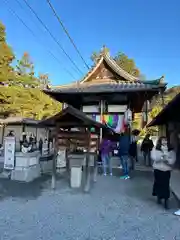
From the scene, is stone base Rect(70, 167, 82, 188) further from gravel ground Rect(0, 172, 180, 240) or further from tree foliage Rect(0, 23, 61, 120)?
tree foliage Rect(0, 23, 61, 120)

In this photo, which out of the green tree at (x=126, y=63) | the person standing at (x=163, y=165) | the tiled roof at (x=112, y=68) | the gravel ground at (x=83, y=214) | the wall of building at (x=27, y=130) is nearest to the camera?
the gravel ground at (x=83, y=214)

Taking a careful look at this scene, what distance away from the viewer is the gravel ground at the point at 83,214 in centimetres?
324

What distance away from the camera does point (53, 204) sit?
4.64 meters

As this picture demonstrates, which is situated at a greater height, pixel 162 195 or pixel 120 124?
pixel 120 124

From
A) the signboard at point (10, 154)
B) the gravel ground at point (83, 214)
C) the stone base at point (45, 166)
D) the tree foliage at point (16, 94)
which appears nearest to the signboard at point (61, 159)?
the stone base at point (45, 166)

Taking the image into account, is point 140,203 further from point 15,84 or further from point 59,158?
point 15,84

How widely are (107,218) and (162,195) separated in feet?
4.78

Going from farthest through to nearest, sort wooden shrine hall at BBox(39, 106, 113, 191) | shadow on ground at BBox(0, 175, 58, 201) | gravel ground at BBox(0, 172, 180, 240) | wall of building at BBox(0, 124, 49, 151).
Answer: wall of building at BBox(0, 124, 49, 151) → wooden shrine hall at BBox(39, 106, 113, 191) → shadow on ground at BBox(0, 175, 58, 201) → gravel ground at BBox(0, 172, 180, 240)

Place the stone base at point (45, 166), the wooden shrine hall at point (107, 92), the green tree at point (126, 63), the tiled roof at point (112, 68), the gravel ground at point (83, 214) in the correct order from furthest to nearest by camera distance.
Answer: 1. the green tree at point (126, 63)
2. the tiled roof at point (112, 68)
3. the wooden shrine hall at point (107, 92)
4. the stone base at point (45, 166)
5. the gravel ground at point (83, 214)

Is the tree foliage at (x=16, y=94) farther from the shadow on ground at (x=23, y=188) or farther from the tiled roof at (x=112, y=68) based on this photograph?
the shadow on ground at (x=23, y=188)

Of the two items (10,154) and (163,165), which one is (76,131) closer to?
(10,154)

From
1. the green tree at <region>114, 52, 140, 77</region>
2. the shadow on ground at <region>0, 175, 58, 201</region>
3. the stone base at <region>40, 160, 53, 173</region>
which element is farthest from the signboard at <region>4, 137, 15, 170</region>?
the green tree at <region>114, 52, 140, 77</region>

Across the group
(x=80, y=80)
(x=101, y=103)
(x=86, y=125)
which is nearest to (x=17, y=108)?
(x=80, y=80)

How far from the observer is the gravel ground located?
3.24 meters
